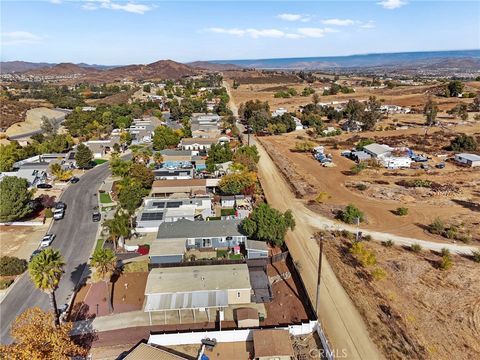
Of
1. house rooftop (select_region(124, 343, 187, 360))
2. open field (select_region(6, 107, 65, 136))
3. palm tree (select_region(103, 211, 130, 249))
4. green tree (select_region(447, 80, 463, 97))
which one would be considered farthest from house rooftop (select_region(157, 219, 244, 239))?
green tree (select_region(447, 80, 463, 97))

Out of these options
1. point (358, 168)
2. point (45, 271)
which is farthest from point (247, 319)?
point (358, 168)

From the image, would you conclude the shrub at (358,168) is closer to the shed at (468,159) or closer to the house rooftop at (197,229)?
the shed at (468,159)

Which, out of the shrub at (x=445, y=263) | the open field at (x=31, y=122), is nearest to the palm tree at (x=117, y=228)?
the shrub at (x=445, y=263)

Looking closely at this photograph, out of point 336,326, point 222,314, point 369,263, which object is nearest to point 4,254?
point 222,314

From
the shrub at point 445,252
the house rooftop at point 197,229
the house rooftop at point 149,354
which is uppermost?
the house rooftop at point 197,229

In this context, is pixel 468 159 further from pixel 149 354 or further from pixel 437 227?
pixel 149 354

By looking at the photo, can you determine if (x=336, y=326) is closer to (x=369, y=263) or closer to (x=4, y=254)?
(x=369, y=263)
